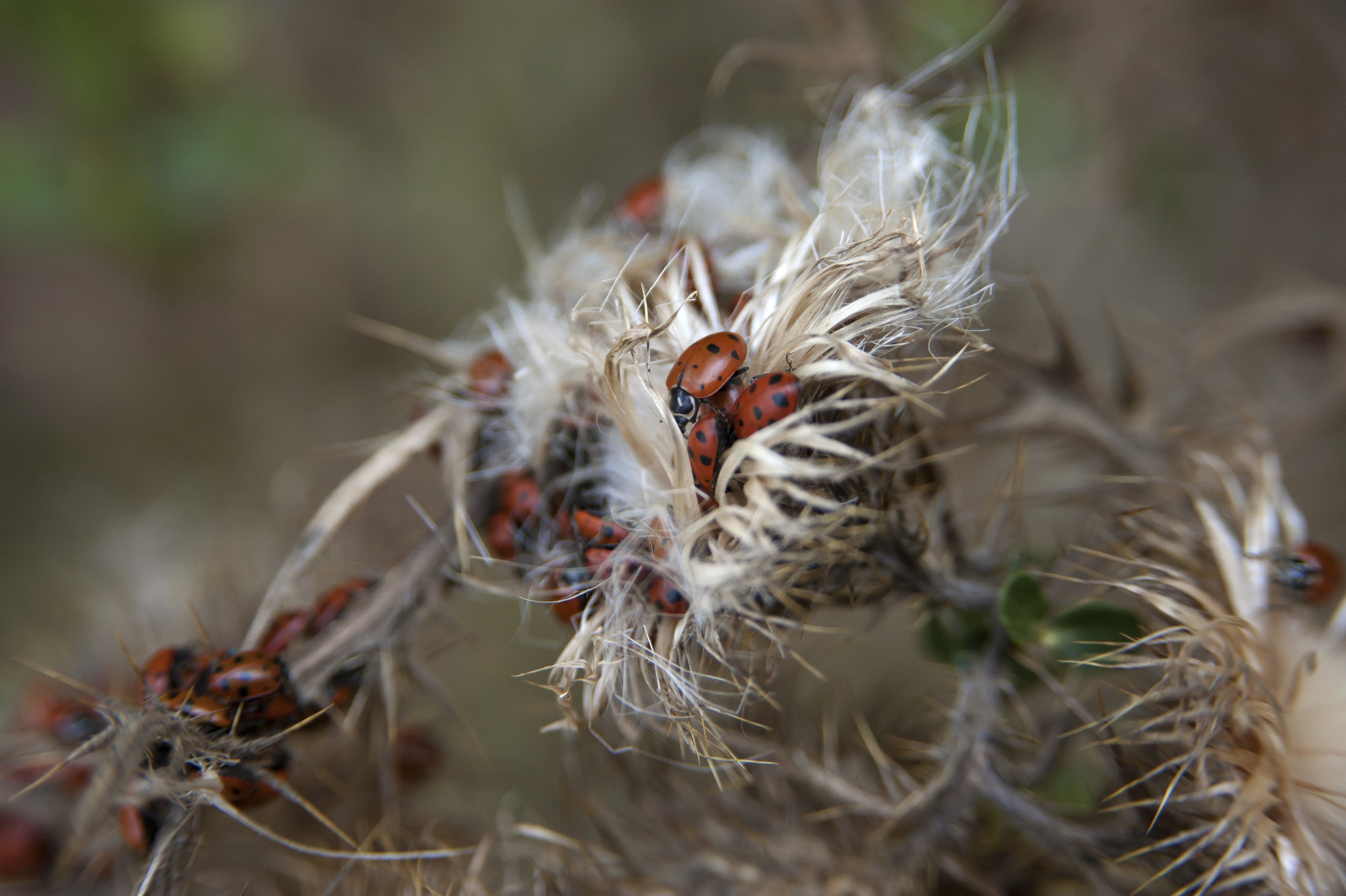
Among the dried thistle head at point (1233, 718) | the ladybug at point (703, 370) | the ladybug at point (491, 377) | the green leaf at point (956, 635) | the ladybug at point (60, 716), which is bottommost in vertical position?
the dried thistle head at point (1233, 718)

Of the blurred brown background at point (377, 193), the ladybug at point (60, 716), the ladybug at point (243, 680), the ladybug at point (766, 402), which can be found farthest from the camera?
the blurred brown background at point (377, 193)

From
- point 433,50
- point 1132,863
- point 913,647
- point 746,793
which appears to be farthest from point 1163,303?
point 433,50

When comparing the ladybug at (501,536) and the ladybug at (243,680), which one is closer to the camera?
the ladybug at (243,680)

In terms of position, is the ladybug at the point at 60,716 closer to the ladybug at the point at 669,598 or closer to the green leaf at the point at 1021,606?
the ladybug at the point at 669,598

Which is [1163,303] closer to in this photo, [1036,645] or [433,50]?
[1036,645]

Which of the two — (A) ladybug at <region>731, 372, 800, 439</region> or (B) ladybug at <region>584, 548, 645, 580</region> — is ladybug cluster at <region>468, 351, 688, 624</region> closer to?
(B) ladybug at <region>584, 548, 645, 580</region>

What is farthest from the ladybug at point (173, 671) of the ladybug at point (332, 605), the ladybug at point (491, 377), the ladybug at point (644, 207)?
the ladybug at point (644, 207)

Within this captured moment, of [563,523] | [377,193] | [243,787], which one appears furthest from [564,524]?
[377,193]
